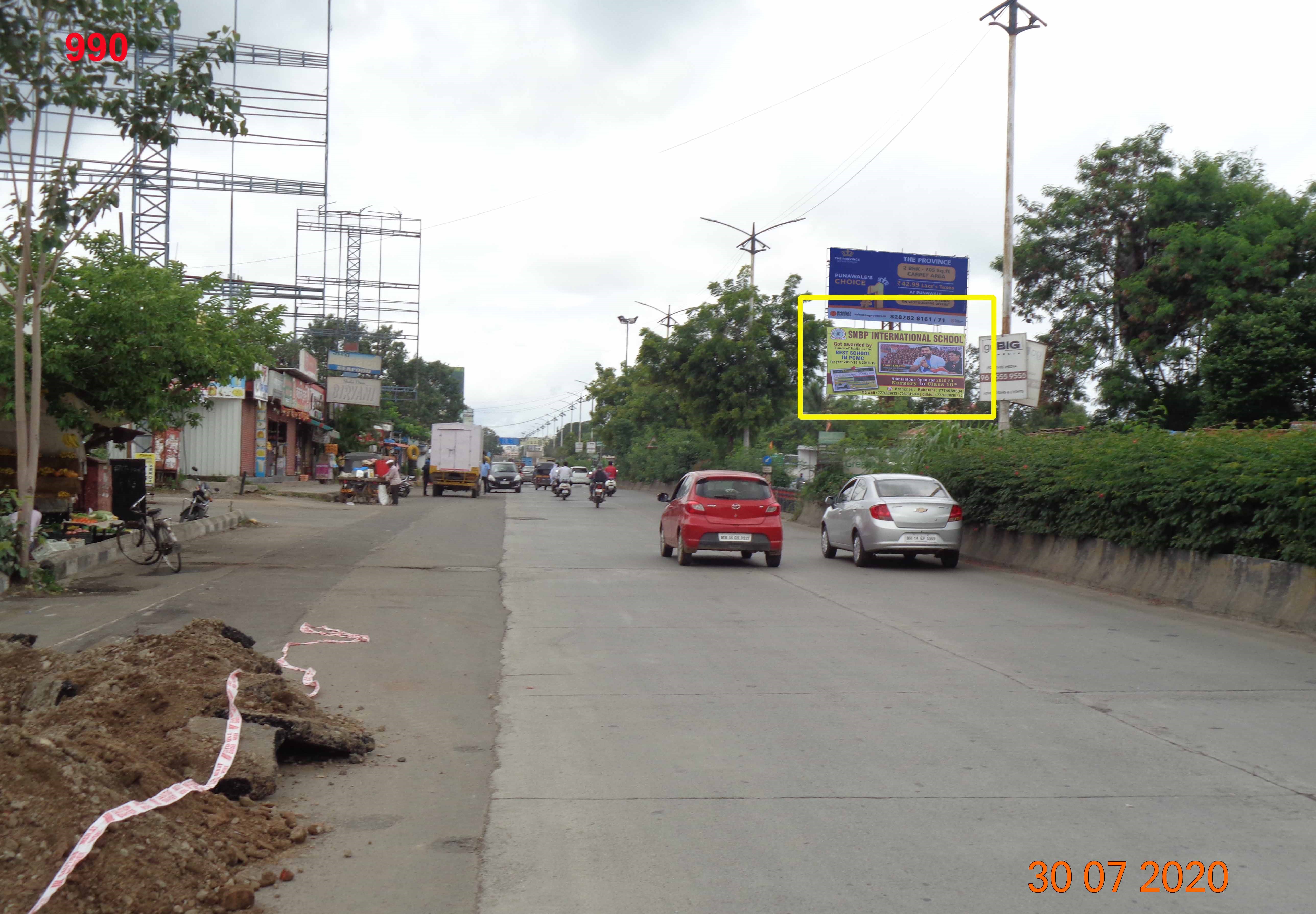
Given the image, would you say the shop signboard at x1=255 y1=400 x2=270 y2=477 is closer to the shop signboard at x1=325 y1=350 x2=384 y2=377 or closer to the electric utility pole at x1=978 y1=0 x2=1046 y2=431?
the shop signboard at x1=325 y1=350 x2=384 y2=377

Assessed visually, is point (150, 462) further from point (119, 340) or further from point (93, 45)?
point (93, 45)

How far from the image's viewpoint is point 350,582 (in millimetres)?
14266

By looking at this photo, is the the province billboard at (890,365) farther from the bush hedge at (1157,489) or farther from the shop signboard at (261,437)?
the shop signboard at (261,437)

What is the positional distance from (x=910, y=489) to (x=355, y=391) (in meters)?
47.1

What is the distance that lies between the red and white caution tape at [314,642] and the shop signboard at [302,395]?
43.4 m

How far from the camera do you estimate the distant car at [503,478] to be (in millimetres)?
57000

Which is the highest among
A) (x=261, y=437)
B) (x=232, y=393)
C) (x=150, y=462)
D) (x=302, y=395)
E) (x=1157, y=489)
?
(x=302, y=395)

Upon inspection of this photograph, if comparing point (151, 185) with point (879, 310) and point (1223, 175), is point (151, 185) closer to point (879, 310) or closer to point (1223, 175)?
point (879, 310)

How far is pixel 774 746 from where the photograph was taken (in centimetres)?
632

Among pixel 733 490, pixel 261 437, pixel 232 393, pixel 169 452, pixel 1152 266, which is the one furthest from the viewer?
pixel 261 437

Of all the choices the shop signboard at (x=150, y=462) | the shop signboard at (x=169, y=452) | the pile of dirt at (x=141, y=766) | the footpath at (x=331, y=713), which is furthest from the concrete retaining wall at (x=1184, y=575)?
the shop signboard at (x=169, y=452)

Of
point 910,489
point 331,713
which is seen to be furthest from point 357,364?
point 331,713

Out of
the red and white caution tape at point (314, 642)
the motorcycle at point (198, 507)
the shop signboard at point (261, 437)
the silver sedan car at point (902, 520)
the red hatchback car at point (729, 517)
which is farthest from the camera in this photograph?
the shop signboard at point (261, 437)

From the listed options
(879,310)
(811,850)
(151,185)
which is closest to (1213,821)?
(811,850)
